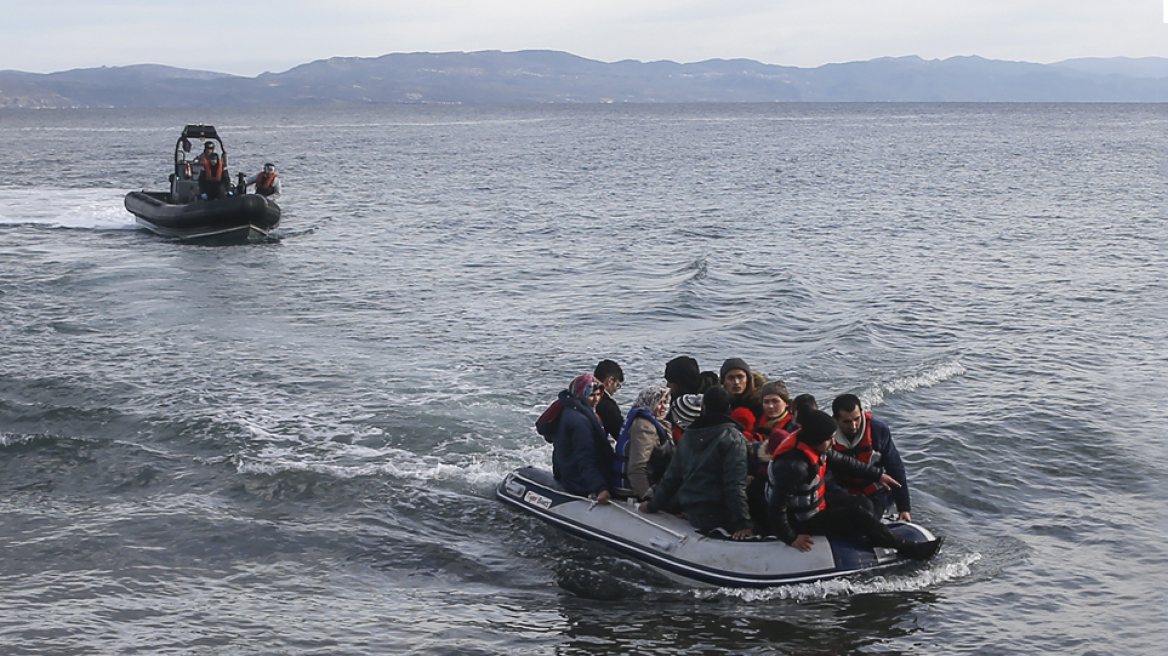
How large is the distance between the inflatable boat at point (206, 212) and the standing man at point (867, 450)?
75.5 ft

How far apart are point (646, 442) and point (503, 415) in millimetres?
4886

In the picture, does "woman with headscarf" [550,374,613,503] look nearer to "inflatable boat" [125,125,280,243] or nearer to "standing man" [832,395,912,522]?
"standing man" [832,395,912,522]

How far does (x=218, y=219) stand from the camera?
2769 cm

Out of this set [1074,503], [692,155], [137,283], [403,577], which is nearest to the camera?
[403,577]

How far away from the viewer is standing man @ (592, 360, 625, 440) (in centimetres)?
873

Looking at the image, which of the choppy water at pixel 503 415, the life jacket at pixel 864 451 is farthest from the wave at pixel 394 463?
the life jacket at pixel 864 451

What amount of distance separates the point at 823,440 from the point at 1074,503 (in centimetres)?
467

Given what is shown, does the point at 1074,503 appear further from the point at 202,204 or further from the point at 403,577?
the point at 202,204

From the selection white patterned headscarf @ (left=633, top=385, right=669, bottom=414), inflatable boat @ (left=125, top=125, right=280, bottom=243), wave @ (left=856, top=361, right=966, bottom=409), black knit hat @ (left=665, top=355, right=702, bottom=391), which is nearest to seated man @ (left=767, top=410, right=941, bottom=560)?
black knit hat @ (left=665, top=355, right=702, bottom=391)

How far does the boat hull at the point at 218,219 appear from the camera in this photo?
27625 mm

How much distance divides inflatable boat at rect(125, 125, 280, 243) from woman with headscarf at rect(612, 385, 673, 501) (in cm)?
2161

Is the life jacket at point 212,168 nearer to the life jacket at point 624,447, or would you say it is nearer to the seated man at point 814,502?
the life jacket at point 624,447

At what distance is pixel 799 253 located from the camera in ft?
87.0

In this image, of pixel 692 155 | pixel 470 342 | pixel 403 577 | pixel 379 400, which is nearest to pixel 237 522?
pixel 403 577
